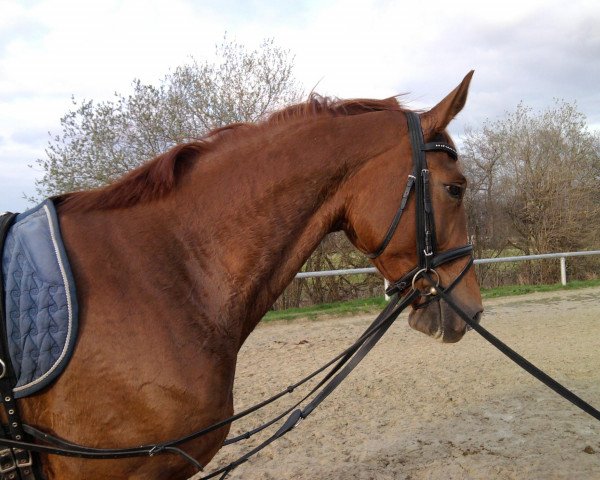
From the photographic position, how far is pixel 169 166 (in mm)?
1977

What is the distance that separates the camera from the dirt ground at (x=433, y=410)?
3.64 metres

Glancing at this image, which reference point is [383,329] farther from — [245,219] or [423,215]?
[245,219]

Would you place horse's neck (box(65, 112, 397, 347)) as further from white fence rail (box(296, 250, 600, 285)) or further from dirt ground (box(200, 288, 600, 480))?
white fence rail (box(296, 250, 600, 285))

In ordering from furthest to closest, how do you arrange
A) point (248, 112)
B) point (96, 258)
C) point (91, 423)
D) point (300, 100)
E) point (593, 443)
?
1. point (248, 112)
2. point (593, 443)
3. point (300, 100)
4. point (96, 258)
5. point (91, 423)

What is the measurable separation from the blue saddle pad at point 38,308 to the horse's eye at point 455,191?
1687 mm

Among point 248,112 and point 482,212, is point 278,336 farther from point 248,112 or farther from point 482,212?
point 482,212

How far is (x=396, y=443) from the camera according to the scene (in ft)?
13.3

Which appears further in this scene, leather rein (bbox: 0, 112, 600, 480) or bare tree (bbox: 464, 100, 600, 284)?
bare tree (bbox: 464, 100, 600, 284)

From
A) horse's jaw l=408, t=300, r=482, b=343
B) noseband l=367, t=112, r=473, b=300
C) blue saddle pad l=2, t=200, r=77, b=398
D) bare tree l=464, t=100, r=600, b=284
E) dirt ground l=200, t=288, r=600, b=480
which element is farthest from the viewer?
bare tree l=464, t=100, r=600, b=284

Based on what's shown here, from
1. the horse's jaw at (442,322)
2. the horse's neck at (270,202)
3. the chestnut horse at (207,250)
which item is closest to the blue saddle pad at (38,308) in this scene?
the chestnut horse at (207,250)

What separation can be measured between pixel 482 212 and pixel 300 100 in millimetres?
17578

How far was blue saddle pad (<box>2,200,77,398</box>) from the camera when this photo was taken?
1.61 metres

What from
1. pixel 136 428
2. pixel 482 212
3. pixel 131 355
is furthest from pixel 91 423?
pixel 482 212

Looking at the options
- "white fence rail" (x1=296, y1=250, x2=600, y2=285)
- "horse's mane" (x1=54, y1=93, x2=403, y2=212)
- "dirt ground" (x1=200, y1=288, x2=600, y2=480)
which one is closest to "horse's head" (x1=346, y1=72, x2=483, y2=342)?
"horse's mane" (x1=54, y1=93, x2=403, y2=212)
